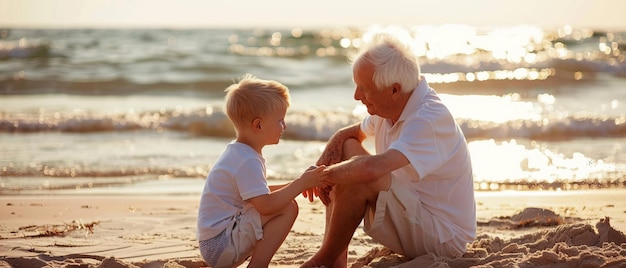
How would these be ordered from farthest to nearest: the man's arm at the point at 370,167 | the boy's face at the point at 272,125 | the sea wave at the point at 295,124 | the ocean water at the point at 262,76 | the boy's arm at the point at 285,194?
1. the sea wave at the point at 295,124
2. the ocean water at the point at 262,76
3. the boy's face at the point at 272,125
4. the boy's arm at the point at 285,194
5. the man's arm at the point at 370,167

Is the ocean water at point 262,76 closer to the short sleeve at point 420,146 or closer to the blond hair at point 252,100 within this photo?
the blond hair at point 252,100

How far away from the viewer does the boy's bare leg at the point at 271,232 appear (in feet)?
13.9

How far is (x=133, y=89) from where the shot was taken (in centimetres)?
1728

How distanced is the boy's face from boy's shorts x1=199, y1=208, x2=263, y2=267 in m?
0.37

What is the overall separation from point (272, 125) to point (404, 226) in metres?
0.85

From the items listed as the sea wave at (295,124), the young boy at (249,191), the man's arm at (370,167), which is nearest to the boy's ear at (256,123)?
the young boy at (249,191)

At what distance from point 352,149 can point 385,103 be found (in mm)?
430

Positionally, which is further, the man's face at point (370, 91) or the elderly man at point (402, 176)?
the man's face at point (370, 91)

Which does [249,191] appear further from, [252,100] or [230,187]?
[252,100]

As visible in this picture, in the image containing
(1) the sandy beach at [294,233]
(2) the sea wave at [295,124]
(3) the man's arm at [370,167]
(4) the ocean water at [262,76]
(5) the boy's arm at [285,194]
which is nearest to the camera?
(3) the man's arm at [370,167]

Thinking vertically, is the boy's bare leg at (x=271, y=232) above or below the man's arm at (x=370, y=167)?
below

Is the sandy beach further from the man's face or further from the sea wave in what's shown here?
the sea wave

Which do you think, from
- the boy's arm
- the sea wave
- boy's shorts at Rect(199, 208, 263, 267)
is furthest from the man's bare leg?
the sea wave

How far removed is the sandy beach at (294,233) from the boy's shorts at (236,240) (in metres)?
0.43
